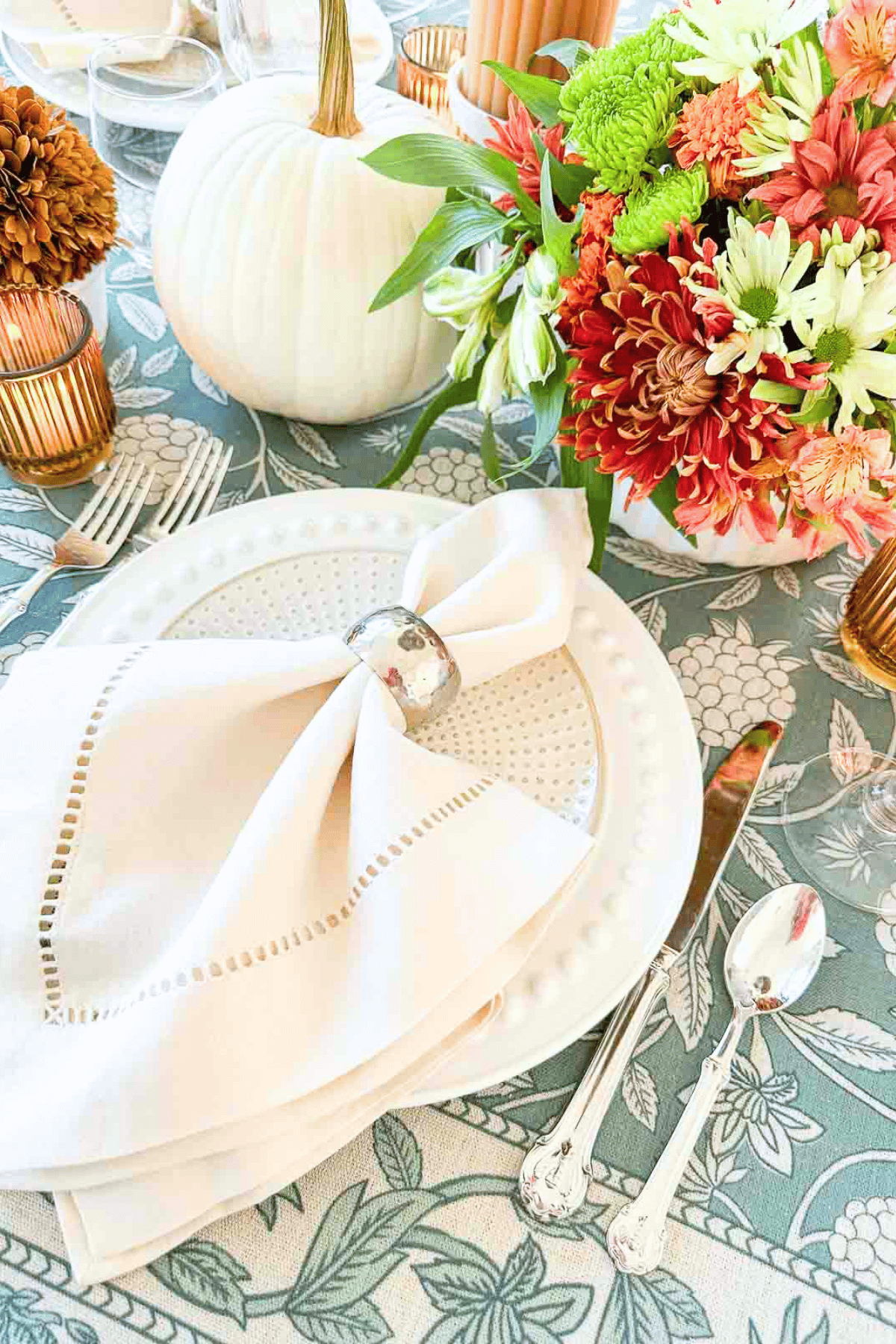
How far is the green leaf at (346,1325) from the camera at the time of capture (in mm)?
421

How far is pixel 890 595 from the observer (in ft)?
2.06

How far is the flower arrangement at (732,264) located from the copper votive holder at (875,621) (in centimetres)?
13

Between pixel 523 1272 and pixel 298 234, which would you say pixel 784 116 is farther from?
pixel 523 1272

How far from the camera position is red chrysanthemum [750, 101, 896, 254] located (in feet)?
1.38

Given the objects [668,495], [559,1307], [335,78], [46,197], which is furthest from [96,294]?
[559,1307]

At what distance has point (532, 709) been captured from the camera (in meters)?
0.57

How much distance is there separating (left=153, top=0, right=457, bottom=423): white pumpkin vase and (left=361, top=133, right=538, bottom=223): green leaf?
0.14ft

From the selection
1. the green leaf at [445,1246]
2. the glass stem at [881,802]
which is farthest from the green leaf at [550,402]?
the green leaf at [445,1246]

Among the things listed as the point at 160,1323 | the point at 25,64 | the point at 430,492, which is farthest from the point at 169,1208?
the point at 25,64

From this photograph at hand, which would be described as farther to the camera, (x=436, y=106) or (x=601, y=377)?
(x=436, y=106)

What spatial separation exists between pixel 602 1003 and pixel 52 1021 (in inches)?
9.1

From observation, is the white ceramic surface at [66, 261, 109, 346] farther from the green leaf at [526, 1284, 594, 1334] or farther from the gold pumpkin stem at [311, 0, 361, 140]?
the green leaf at [526, 1284, 594, 1334]

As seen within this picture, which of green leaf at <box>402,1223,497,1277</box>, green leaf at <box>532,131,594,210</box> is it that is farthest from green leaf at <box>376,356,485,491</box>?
green leaf at <box>402,1223,497,1277</box>

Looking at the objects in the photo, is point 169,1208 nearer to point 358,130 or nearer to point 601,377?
point 601,377
